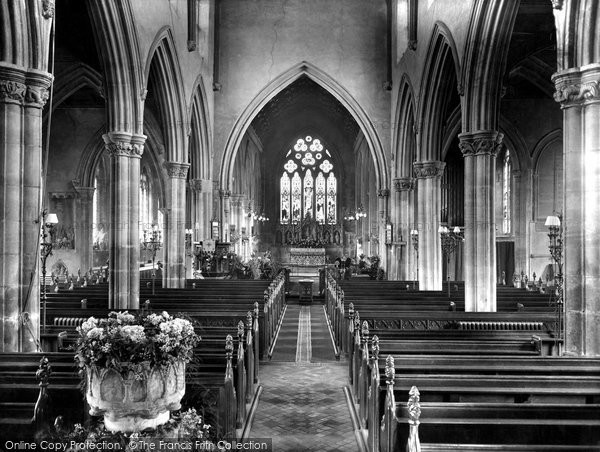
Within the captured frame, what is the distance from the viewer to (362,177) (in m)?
37.9

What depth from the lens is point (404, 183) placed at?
80.8 feet

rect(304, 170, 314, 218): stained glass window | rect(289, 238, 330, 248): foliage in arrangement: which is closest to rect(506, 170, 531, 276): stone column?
rect(289, 238, 330, 248): foliage in arrangement

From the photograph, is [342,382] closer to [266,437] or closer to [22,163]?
[266,437]

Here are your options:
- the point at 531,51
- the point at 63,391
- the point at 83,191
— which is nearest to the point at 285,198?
the point at 83,191

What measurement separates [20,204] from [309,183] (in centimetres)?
3485

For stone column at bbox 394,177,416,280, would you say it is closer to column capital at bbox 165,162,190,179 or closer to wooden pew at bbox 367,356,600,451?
column capital at bbox 165,162,190,179

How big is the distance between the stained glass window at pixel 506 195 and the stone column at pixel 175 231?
14.5 meters

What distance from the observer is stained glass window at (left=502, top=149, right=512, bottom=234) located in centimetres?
2588

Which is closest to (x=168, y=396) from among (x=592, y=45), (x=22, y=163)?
(x=22, y=163)

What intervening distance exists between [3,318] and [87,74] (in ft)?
50.5

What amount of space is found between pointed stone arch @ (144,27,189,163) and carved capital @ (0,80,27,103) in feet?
31.7

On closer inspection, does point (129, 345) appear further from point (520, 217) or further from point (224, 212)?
point (520, 217)

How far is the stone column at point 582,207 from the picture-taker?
787 centimetres

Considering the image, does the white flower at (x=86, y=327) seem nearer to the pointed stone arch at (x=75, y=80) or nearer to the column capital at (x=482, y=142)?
the column capital at (x=482, y=142)
